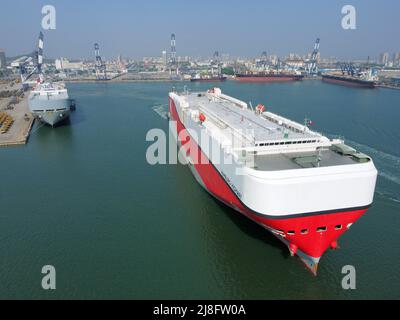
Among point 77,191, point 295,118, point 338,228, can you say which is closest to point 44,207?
point 77,191

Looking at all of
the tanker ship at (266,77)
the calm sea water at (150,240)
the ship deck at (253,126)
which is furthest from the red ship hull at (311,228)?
the tanker ship at (266,77)

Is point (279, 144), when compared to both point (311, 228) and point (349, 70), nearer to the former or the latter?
point (311, 228)

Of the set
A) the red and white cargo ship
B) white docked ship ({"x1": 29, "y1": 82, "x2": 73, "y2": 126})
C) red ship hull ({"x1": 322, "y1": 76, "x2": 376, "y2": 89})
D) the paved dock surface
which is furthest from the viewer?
red ship hull ({"x1": 322, "y1": 76, "x2": 376, "y2": 89})

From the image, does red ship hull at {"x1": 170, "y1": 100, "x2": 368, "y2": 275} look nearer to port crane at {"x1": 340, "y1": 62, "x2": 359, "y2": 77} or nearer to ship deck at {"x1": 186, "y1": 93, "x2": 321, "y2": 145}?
ship deck at {"x1": 186, "y1": 93, "x2": 321, "y2": 145}

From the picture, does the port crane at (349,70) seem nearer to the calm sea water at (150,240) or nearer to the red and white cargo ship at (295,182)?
the calm sea water at (150,240)

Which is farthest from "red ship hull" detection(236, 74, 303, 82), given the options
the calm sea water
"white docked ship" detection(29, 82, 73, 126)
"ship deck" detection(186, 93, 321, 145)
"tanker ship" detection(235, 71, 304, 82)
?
"ship deck" detection(186, 93, 321, 145)

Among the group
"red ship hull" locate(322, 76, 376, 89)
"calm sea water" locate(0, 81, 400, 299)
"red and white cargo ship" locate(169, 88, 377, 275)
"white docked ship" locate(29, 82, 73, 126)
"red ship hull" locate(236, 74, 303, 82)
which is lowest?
"calm sea water" locate(0, 81, 400, 299)

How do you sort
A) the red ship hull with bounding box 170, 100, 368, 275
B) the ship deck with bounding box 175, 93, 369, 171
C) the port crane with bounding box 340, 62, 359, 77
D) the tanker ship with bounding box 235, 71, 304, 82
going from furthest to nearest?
the tanker ship with bounding box 235, 71, 304, 82 → the port crane with bounding box 340, 62, 359, 77 → the ship deck with bounding box 175, 93, 369, 171 → the red ship hull with bounding box 170, 100, 368, 275
